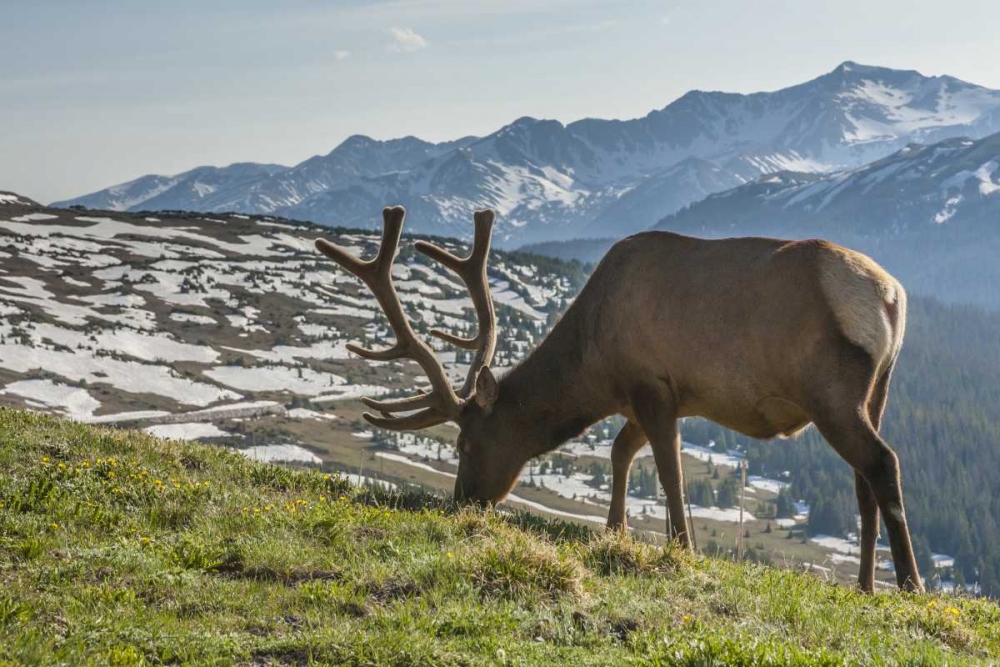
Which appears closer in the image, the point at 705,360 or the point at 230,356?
the point at 705,360

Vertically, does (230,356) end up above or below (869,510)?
below

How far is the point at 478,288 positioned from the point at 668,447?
4723 millimetres

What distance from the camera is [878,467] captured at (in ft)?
30.6

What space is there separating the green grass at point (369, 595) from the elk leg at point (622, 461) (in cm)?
279

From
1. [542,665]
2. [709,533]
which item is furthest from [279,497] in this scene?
[709,533]

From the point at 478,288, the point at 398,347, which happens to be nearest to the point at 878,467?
the point at 398,347

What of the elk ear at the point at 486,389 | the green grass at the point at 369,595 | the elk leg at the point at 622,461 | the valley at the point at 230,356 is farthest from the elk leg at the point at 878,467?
the valley at the point at 230,356

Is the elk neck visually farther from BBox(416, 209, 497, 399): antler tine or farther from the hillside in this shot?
the hillside

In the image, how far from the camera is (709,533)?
15688cm

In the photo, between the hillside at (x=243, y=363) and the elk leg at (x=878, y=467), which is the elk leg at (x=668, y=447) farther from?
the hillside at (x=243, y=363)

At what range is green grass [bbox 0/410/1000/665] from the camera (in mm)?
6145

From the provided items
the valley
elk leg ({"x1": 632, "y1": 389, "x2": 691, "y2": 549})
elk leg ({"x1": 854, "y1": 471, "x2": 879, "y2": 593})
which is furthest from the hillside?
elk leg ({"x1": 854, "y1": 471, "x2": 879, "y2": 593})

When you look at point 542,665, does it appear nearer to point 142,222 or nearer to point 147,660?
point 147,660

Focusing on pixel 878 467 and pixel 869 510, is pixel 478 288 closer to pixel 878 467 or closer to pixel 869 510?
pixel 869 510
